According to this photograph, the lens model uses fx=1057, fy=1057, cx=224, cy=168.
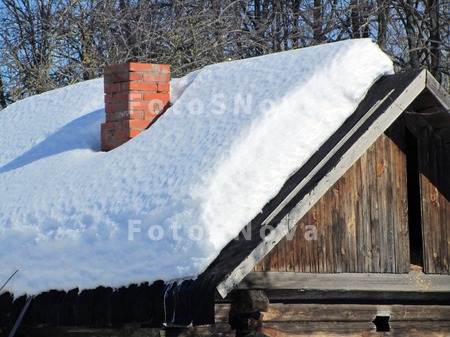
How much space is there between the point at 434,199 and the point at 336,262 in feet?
4.53

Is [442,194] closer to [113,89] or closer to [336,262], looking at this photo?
[336,262]

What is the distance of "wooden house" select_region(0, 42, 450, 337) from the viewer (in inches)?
335

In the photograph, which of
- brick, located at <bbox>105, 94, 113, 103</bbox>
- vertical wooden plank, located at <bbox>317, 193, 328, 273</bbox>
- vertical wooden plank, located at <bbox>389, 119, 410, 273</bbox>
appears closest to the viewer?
vertical wooden plank, located at <bbox>317, 193, 328, 273</bbox>

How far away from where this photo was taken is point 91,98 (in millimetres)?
13188

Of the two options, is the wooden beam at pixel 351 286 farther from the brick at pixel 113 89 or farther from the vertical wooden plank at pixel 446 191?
the brick at pixel 113 89

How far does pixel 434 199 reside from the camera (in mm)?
10250

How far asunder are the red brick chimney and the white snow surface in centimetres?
21

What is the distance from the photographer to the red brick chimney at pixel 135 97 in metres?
11.1

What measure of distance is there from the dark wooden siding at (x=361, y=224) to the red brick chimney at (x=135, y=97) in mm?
2479

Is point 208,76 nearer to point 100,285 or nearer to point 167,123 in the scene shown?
point 167,123

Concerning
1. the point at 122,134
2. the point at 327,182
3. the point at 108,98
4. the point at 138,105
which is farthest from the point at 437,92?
the point at 108,98

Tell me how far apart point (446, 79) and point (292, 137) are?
1198 cm

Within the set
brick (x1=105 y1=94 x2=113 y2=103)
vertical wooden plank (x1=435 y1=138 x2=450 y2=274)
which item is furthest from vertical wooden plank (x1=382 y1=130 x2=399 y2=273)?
brick (x1=105 y1=94 x2=113 y2=103)

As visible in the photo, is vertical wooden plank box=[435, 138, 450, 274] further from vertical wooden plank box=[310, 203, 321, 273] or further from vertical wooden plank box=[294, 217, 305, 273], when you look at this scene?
vertical wooden plank box=[294, 217, 305, 273]
